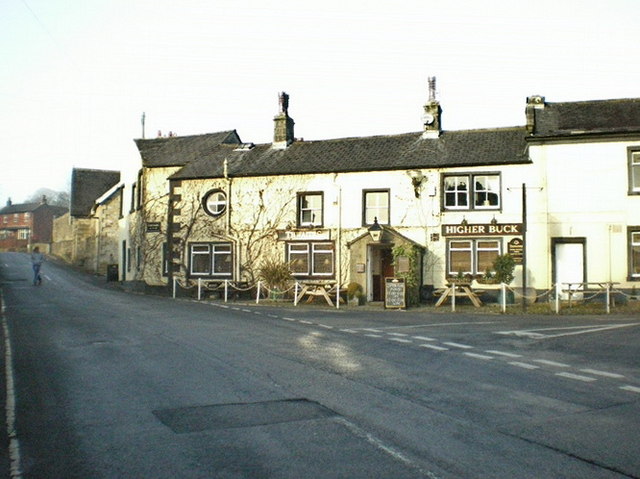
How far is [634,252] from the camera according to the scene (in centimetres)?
2334

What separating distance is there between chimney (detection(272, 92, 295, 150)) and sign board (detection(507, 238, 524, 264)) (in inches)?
495

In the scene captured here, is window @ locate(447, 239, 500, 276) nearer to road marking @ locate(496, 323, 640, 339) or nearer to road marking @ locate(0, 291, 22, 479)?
road marking @ locate(496, 323, 640, 339)

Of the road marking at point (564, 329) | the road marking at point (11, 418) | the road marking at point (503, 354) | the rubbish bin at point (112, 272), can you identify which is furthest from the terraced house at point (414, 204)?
the road marking at point (11, 418)

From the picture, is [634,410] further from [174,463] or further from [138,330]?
[138,330]

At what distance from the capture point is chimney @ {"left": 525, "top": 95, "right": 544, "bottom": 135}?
2484 cm

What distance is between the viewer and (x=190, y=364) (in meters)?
9.60

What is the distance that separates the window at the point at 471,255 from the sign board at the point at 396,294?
3463 mm

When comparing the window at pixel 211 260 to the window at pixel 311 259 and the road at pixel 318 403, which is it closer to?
the window at pixel 311 259

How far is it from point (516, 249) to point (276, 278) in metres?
10.1

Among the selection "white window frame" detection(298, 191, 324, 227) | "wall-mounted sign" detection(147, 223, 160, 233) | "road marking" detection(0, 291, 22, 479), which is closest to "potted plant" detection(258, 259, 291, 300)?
"white window frame" detection(298, 191, 324, 227)

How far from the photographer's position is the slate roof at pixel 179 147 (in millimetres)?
32219

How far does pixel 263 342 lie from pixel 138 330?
3665mm

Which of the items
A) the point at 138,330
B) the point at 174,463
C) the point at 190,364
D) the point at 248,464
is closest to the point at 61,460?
the point at 174,463

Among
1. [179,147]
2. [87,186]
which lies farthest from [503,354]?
[87,186]
